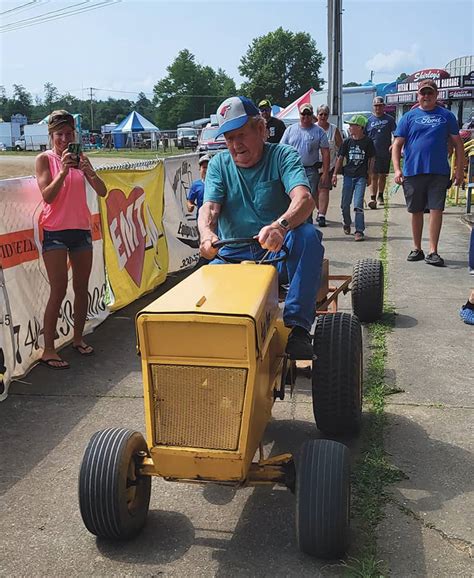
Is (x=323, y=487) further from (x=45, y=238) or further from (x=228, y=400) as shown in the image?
(x=45, y=238)

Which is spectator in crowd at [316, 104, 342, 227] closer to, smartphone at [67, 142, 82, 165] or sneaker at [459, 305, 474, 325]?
sneaker at [459, 305, 474, 325]

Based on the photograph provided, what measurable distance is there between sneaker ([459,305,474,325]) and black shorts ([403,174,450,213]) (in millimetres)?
2154

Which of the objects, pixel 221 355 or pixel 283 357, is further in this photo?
pixel 283 357

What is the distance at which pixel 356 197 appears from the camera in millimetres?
10047

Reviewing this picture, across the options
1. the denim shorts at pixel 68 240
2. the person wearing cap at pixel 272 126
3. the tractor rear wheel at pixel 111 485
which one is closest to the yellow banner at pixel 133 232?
the denim shorts at pixel 68 240

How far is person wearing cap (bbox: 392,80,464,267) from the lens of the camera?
789 cm

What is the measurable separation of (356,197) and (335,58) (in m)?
6.53

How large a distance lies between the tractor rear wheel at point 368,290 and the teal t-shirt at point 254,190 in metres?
2.20

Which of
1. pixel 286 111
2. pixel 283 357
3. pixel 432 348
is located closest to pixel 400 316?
pixel 432 348

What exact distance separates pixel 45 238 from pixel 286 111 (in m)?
22.8

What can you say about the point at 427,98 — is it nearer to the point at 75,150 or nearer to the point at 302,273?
the point at 75,150

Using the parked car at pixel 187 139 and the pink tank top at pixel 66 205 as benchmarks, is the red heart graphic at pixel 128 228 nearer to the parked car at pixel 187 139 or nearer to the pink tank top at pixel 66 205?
the pink tank top at pixel 66 205

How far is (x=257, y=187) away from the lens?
379 cm

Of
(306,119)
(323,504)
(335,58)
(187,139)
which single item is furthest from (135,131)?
(323,504)
